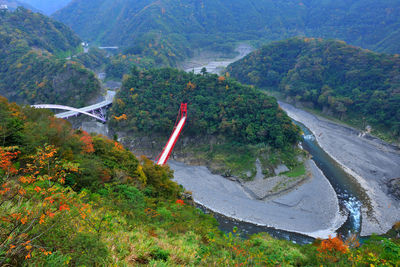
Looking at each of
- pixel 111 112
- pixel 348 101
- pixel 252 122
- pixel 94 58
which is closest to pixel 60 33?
pixel 94 58

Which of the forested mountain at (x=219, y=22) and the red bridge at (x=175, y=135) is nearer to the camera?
the red bridge at (x=175, y=135)

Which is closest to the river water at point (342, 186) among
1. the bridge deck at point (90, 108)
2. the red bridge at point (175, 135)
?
the red bridge at point (175, 135)

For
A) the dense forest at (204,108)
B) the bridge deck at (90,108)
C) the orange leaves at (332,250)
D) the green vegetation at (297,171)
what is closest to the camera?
the orange leaves at (332,250)

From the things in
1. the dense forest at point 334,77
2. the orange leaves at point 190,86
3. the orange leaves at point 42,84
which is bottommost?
the orange leaves at point 42,84

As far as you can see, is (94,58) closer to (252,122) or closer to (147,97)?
(147,97)

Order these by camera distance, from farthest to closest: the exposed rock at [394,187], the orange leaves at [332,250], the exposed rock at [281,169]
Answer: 1. the exposed rock at [281,169]
2. the exposed rock at [394,187]
3. the orange leaves at [332,250]

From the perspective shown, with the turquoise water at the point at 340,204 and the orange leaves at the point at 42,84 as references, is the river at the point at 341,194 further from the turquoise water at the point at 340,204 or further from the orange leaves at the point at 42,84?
the orange leaves at the point at 42,84

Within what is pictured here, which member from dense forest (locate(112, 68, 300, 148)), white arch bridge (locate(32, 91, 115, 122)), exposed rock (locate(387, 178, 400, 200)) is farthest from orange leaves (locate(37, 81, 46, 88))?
exposed rock (locate(387, 178, 400, 200))
